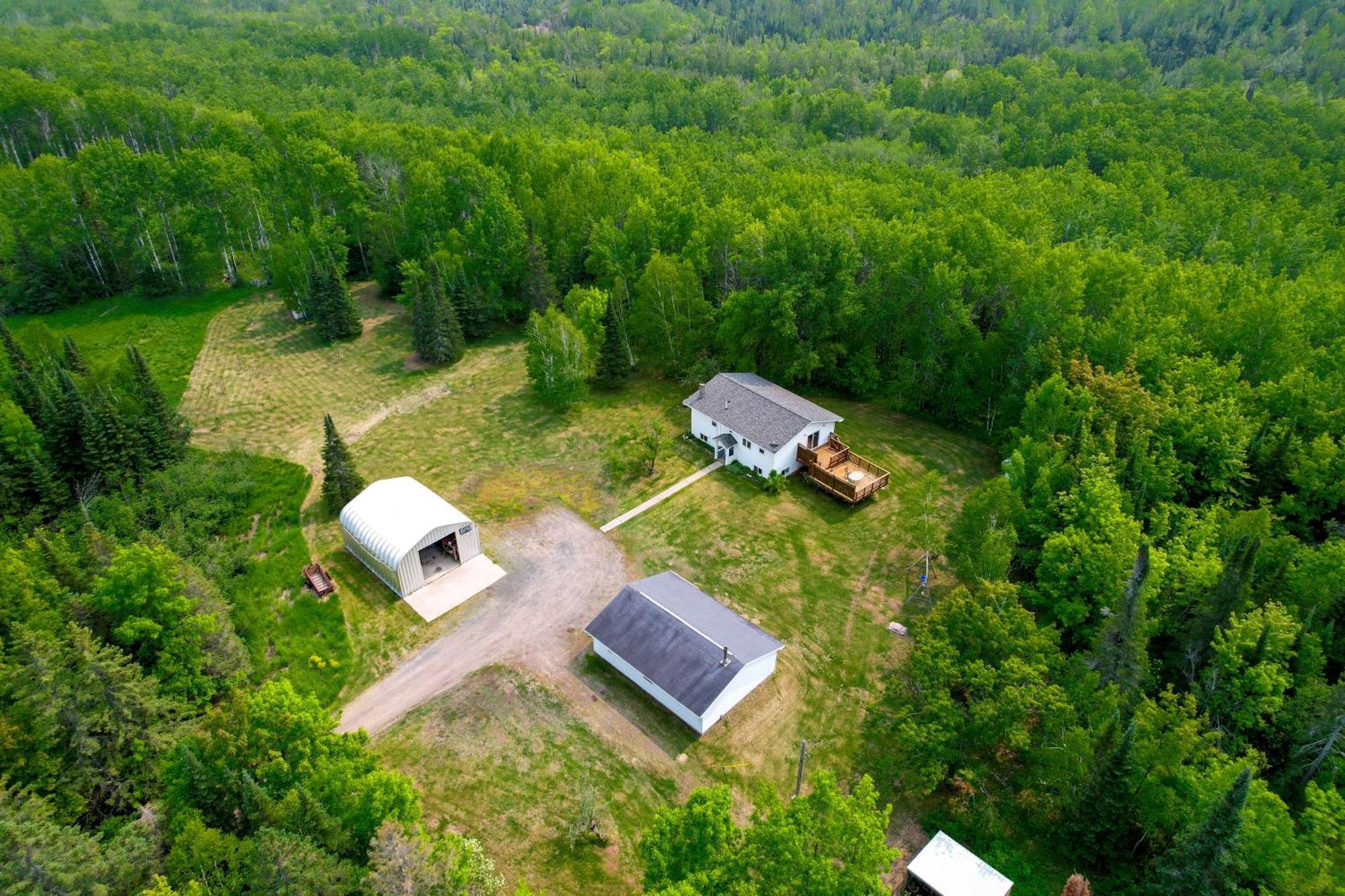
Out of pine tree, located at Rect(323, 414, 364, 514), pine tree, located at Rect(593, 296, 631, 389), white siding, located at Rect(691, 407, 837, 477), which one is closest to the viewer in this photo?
pine tree, located at Rect(323, 414, 364, 514)

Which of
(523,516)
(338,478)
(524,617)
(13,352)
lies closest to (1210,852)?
(524,617)

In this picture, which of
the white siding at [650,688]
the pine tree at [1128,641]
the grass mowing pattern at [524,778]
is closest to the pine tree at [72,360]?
the grass mowing pattern at [524,778]

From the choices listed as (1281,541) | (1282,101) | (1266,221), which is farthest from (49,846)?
(1282,101)

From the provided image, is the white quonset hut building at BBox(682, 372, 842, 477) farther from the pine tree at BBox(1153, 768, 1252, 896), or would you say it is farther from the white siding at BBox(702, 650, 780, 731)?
the pine tree at BBox(1153, 768, 1252, 896)

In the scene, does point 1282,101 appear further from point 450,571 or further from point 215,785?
point 215,785

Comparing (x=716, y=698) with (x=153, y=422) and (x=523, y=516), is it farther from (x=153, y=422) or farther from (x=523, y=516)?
(x=153, y=422)

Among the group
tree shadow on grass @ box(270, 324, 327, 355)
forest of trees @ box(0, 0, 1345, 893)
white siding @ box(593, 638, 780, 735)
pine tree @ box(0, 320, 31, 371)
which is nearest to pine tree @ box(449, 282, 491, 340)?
forest of trees @ box(0, 0, 1345, 893)
